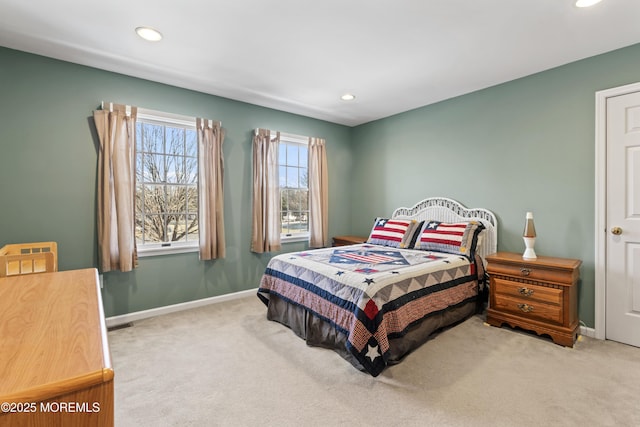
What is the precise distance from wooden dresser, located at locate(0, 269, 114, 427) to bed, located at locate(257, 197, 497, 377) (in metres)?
1.58

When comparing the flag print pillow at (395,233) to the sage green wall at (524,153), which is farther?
the flag print pillow at (395,233)

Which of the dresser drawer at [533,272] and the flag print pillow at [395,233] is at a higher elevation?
the flag print pillow at [395,233]

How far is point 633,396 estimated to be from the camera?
6.07ft

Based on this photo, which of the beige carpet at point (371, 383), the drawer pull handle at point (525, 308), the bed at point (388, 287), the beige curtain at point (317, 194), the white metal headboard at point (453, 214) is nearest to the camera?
the beige carpet at point (371, 383)

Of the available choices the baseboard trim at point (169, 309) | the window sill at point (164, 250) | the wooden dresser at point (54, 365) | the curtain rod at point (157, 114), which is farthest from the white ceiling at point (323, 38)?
the baseboard trim at point (169, 309)

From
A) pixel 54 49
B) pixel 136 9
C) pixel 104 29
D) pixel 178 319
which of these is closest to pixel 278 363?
pixel 178 319

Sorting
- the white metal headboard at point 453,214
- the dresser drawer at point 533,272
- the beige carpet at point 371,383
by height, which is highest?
A: the white metal headboard at point 453,214

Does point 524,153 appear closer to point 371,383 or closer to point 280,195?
point 371,383

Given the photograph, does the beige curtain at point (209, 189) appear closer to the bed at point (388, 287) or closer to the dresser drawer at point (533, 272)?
the bed at point (388, 287)

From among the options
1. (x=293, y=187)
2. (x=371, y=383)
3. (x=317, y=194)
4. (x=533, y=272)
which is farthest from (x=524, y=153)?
(x=293, y=187)

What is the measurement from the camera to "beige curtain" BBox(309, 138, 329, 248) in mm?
4531

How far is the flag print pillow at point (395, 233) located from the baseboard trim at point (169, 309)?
5.93ft

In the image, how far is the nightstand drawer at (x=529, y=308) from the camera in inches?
100.0

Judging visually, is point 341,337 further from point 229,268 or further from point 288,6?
point 288,6
